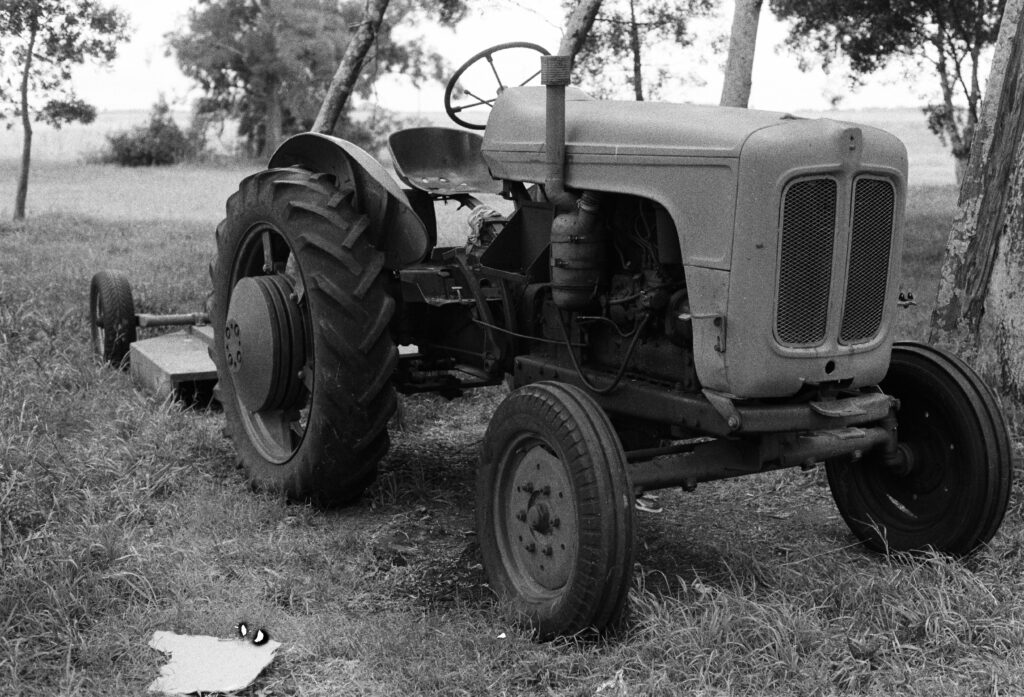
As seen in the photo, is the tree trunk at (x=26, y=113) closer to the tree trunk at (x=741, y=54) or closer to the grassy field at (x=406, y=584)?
the grassy field at (x=406, y=584)

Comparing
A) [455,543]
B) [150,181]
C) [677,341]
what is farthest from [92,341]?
[150,181]

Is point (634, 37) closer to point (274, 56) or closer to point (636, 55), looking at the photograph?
point (636, 55)

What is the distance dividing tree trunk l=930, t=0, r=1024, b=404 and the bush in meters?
29.9

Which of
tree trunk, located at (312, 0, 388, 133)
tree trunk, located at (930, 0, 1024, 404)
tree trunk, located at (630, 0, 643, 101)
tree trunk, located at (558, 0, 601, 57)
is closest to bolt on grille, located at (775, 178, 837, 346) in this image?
tree trunk, located at (930, 0, 1024, 404)

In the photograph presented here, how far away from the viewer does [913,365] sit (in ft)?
13.4

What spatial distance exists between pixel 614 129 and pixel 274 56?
1355 inches

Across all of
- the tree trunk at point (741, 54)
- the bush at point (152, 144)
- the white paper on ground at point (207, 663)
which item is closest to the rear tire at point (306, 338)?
the white paper on ground at point (207, 663)

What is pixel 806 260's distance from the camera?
3.27 m

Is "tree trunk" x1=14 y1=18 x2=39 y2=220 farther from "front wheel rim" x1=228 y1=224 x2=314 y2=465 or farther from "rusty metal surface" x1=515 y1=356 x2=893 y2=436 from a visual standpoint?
"rusty metal surface" x1=515 y1=356 x2=893 y2=436

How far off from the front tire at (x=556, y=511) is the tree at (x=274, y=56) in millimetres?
31594

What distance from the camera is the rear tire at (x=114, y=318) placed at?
675cm

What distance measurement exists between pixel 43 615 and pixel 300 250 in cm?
168

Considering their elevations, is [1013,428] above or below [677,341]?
below

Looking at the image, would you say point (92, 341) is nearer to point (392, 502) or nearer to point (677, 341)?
point (392, 502)
